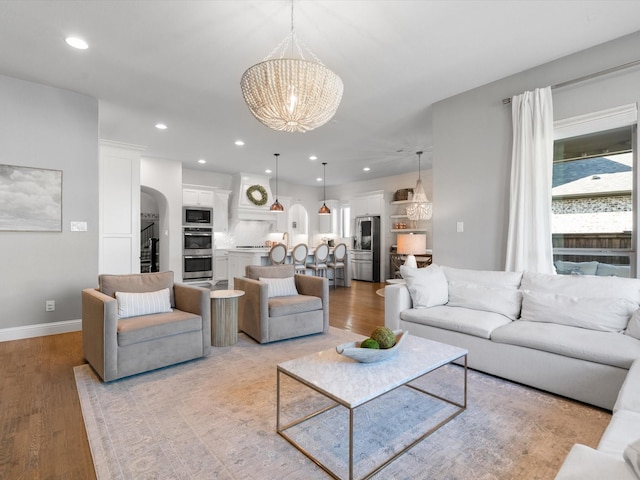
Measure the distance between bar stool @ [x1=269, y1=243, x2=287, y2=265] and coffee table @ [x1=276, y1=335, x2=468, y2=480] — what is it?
4.53 metres

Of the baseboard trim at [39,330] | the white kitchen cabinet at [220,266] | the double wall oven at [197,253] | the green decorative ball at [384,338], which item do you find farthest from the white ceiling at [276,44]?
the white kitchen cabinet at [220,266]

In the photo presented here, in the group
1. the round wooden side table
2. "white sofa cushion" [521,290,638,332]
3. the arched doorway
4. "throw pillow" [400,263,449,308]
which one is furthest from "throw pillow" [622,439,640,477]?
the arched doorway

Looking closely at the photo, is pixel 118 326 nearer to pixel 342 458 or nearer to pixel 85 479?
pixel 85 479

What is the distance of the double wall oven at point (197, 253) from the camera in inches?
298

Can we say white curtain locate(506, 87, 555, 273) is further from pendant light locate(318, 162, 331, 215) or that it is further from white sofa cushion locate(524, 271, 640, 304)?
pendant light locate(318, 162, 331, 215)

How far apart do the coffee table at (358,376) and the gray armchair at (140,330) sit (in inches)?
53.2

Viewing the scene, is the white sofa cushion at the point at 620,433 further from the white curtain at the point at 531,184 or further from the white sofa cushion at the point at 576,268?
the white sofa cushion at the point at 576,268

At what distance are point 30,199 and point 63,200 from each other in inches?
11.4

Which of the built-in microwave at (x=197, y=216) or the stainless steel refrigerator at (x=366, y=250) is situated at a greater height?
the built-in microwave at (x=197, y=216)

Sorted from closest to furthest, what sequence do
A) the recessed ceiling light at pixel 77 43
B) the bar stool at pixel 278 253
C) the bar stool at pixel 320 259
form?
the recessed ceiling light at pixel 77 43 < the bar stool at pixel 278 253 < the bar stool at pixel 320 259

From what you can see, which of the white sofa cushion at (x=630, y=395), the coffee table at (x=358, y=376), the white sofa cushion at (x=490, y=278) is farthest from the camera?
the white sofa cushion at (x=490, y=278)

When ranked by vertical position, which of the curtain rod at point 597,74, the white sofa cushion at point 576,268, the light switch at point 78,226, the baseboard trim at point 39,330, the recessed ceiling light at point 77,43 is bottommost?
the baseboard trim at point 39,330

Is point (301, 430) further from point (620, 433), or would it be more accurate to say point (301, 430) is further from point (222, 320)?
point (222, 320)

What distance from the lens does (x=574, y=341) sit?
229 cm
